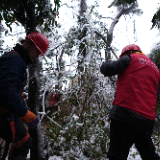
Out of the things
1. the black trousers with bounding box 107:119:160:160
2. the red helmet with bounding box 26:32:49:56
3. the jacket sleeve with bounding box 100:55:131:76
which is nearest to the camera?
the black trousers with bounding box 107:119:160:160

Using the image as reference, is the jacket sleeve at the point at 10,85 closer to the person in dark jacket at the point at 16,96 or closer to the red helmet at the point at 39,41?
the person in dark jacket at the point at 16,96

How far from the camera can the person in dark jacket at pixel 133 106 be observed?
1279mm

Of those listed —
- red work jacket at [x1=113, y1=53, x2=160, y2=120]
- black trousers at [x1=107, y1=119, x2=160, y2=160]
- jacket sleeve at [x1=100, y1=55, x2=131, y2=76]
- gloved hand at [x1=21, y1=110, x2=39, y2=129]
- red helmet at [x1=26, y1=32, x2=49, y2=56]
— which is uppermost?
red helmet at [x1=26, y1=32, x2=49, y2=56]

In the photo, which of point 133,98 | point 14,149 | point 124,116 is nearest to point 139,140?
point 124,116

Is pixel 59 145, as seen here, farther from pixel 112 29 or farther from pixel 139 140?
pixel 112 29

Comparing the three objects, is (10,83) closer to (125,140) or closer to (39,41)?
(39,41)

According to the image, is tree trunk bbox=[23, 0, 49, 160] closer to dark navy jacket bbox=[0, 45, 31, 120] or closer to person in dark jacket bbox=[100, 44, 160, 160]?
dark navy jacket bbox=[0, 45, 31, 120]

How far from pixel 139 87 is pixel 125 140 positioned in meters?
0.54

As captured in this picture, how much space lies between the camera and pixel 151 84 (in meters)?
1.37

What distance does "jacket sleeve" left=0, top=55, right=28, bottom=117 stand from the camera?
114cm

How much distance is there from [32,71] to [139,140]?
1612 mm

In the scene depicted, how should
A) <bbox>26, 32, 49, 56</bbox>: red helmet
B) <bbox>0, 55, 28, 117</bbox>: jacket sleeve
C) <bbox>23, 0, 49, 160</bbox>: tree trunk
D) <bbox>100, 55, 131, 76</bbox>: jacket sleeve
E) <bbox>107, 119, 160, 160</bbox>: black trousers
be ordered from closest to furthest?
<bbox>0, 55, 28, 117</bbox>: jacket sleeve, <bbox>107, 119, 160, 160</bbox>: black trousers, <bbox>100, 55, 131, 76</bbox>: jacket sleeve, <bbox>26, 32, 49, 56</bbox>: red helmet, <bbox>23, 0, 49, 160</bbox>: tree trunk

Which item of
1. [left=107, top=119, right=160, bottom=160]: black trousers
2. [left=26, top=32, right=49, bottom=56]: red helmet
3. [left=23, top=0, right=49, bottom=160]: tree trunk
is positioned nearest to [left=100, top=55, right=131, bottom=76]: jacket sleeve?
[left=107, top=119, right=160, bottom=160]: black trousers

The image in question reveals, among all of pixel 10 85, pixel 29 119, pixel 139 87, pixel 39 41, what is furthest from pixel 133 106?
pixel 39 41
